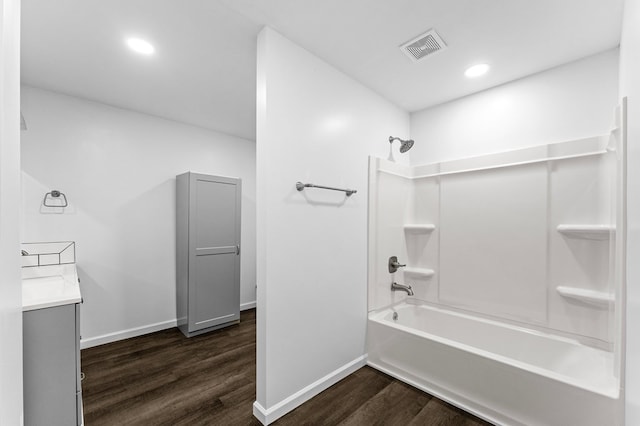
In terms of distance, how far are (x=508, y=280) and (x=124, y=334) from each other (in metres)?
3.92

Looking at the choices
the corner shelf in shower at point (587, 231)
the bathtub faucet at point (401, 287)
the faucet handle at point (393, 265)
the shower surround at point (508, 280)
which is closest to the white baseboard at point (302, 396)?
the shower surround at point (508, 280)

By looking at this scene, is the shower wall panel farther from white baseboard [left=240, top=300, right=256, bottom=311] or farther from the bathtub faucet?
white baseboard [left=240, top=300, right=256, bottom=311]

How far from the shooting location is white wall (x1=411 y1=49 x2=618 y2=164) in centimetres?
205

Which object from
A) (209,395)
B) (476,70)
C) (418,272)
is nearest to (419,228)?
(418,272)

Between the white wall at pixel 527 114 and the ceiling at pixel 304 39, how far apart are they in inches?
4.1

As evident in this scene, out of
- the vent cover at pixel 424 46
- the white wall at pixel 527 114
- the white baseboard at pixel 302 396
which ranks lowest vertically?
the white baseboard at pixel 302 396

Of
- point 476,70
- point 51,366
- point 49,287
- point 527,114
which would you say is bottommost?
point 51,366

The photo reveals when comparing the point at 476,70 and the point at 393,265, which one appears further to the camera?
the point at 393,265

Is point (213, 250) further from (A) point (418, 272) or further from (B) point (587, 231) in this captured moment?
(B) point (587, 231)

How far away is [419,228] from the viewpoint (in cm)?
288

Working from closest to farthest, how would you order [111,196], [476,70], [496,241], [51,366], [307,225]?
[51,366] → [307,225] → [476,70] → [496,241] → [111,196]

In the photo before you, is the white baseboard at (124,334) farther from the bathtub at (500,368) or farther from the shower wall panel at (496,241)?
the shower wall panel at (496,241)

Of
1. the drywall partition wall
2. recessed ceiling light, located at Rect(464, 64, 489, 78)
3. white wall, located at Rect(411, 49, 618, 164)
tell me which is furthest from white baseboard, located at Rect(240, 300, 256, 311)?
recessed ceiling light, located at Rect(464, 64, 489, 78)

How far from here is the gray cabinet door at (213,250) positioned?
3.21m
